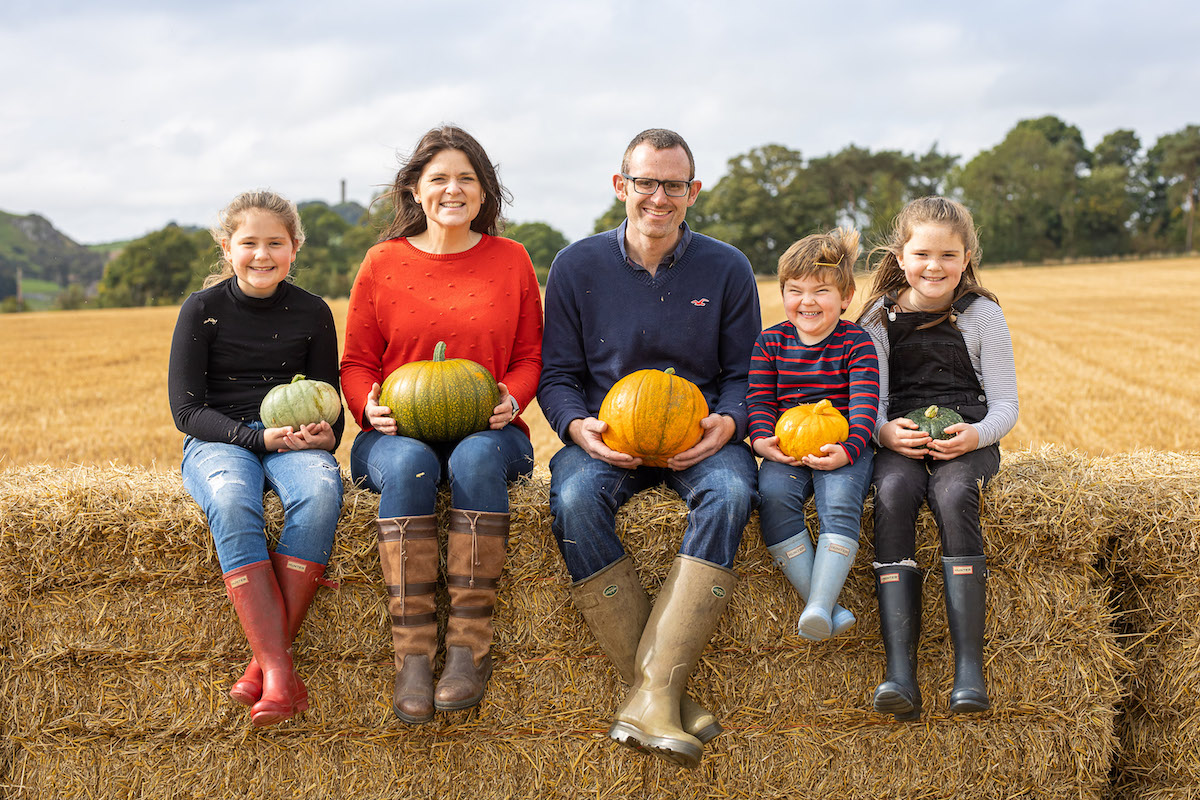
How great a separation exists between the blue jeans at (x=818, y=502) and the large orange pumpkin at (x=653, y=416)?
14.1 inches

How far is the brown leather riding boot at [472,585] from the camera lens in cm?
296

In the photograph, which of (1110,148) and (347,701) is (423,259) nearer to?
(347,701)

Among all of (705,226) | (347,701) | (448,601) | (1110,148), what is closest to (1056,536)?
(448,601)

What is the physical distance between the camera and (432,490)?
3.01 meters

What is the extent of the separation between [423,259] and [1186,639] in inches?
135

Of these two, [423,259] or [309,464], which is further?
[423,259]

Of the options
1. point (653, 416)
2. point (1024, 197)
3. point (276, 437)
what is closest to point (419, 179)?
point (276, 437)

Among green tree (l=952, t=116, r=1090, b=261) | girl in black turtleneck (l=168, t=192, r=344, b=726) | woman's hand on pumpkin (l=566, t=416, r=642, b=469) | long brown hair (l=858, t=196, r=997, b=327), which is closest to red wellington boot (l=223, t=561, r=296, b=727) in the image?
girl in black turtleneck (l=168, t=192, r=344, b=726)

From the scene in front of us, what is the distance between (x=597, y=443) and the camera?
330cm

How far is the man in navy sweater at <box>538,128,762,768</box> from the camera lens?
288 centimetres

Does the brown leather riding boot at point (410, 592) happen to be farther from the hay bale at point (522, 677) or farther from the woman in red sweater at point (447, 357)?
the hay bale at point (522, 677)

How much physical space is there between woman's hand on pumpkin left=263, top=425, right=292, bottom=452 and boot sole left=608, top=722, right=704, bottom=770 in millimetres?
1624

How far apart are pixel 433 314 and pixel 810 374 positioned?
62.9 inches

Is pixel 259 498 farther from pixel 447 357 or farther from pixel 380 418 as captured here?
pixel 447 357
